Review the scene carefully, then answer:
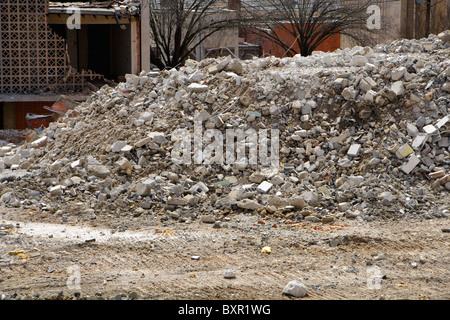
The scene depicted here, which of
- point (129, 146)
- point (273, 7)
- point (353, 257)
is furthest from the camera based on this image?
point (273, 7)

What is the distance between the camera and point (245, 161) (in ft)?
27.0

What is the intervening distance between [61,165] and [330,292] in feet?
16.5

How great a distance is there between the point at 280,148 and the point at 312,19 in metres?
15.7

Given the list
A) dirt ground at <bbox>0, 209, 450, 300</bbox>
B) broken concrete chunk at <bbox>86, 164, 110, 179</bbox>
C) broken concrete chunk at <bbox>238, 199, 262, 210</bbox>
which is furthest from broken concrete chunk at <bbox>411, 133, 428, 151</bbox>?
broken concrete chunk at <bbox>86, 164, 110, 179</bbox>

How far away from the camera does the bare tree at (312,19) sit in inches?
886

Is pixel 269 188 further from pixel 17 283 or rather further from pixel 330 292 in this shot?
pixel 17 283

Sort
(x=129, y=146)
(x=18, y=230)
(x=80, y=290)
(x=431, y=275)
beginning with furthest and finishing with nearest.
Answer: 1. (x=129, y=146)
2. (x=18, y=230)
3. (x=431, y=275)
4. (x=80, y=290)

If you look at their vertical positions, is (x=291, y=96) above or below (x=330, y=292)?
above

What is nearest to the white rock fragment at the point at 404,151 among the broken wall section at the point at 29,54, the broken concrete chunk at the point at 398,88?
the broken concrete chunk at the point at 398,88

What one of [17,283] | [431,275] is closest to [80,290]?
[17,283]

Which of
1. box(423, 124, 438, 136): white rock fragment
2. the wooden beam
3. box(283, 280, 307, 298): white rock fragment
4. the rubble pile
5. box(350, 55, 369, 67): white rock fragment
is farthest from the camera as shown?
the wooden beam

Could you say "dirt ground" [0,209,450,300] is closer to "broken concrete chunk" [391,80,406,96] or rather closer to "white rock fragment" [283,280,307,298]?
"white rock fragment" [283,280,307,298]

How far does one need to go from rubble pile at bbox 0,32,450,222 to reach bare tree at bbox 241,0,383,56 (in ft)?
42.6

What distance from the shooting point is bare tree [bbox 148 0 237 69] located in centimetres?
2067
